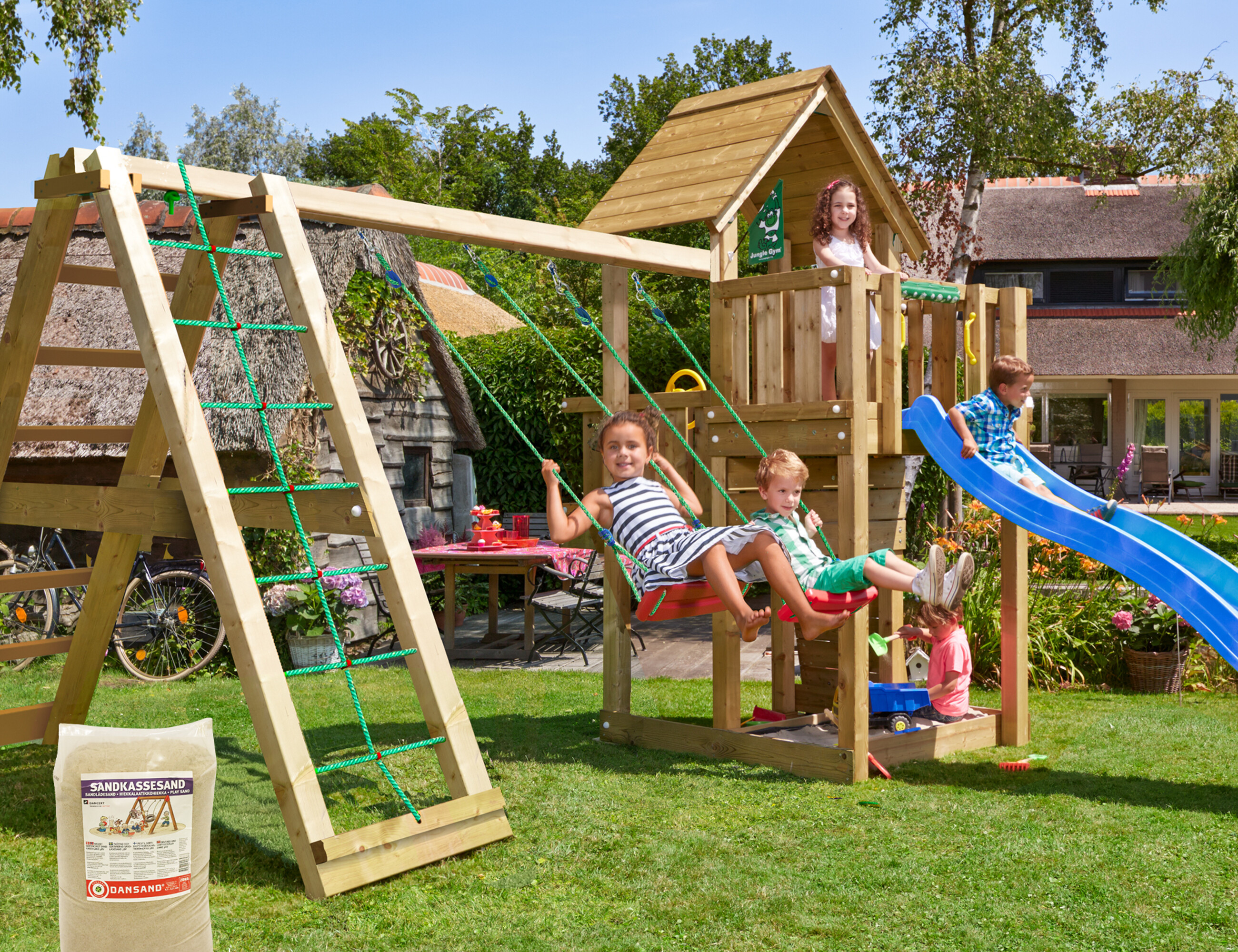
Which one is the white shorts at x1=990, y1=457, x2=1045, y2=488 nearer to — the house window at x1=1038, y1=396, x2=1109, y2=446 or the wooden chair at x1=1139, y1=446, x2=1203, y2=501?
the wooden chair at x1=1139, y1=446, x2=1203, y2=501

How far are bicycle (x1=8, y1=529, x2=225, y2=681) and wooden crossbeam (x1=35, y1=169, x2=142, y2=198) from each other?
451 cm

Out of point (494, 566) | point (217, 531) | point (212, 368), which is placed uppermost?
point (212, 368)

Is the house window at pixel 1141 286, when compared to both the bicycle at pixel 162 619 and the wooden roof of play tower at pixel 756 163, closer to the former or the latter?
the wooden roof of play tower at pixel 756 163

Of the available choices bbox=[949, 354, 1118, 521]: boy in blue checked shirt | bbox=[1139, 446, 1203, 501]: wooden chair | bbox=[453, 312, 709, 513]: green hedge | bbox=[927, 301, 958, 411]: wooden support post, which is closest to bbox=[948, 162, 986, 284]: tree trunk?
bbox=[453, 312, 709, 513]: green hedge

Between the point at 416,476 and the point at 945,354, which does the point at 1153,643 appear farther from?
the point at 416,476

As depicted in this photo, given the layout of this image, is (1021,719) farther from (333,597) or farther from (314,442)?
(314,442)

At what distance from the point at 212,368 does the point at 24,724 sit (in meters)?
4.15

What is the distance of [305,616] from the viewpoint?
28.2 ft

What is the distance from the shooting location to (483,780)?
4.32 meters

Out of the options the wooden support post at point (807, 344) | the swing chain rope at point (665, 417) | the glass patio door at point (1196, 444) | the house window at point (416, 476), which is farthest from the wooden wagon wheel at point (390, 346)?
the glass patio door at point (1196, 444)

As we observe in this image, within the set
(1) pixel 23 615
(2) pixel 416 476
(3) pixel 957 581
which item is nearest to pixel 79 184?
(3) pixel 957 581

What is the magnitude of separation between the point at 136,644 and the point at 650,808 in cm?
528

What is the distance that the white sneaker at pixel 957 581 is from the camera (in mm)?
5039

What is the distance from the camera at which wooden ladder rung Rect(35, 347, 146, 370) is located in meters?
5.37
